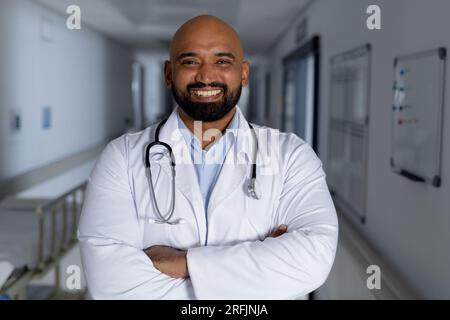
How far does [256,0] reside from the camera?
269 cm

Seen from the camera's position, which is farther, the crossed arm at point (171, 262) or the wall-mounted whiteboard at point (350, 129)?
the wall-mounted whiteboard at point (350, 129)

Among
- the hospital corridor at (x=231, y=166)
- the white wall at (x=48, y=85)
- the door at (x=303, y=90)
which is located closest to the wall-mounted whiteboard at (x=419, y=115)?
the hospital corridor at (x=231, y=166)

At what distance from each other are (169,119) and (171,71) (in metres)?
0.10

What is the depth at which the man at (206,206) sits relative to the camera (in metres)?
0.74

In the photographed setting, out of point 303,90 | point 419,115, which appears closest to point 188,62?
point 419,115

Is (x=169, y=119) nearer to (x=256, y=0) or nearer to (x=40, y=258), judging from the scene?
(x=40, y=258)

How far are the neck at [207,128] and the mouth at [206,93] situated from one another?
84mm

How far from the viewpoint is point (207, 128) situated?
841 millimetres

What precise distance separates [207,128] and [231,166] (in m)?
0.08

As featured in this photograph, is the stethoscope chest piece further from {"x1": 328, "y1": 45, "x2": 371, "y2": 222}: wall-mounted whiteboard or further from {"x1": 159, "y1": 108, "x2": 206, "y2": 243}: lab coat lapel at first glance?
{"x1": 328, "y1": 45, "x2": 371, "y2": 222}: wall-mounted whiteboard

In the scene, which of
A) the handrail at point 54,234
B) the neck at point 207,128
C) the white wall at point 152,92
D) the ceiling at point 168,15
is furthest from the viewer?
the white wall at point 152,92

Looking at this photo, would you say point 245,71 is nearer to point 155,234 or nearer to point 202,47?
point 202,47

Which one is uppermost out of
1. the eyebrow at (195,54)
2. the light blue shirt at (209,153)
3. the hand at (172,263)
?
the eyebrow at (195,54)

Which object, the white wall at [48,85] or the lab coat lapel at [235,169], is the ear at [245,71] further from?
the white wall at [48,85]
